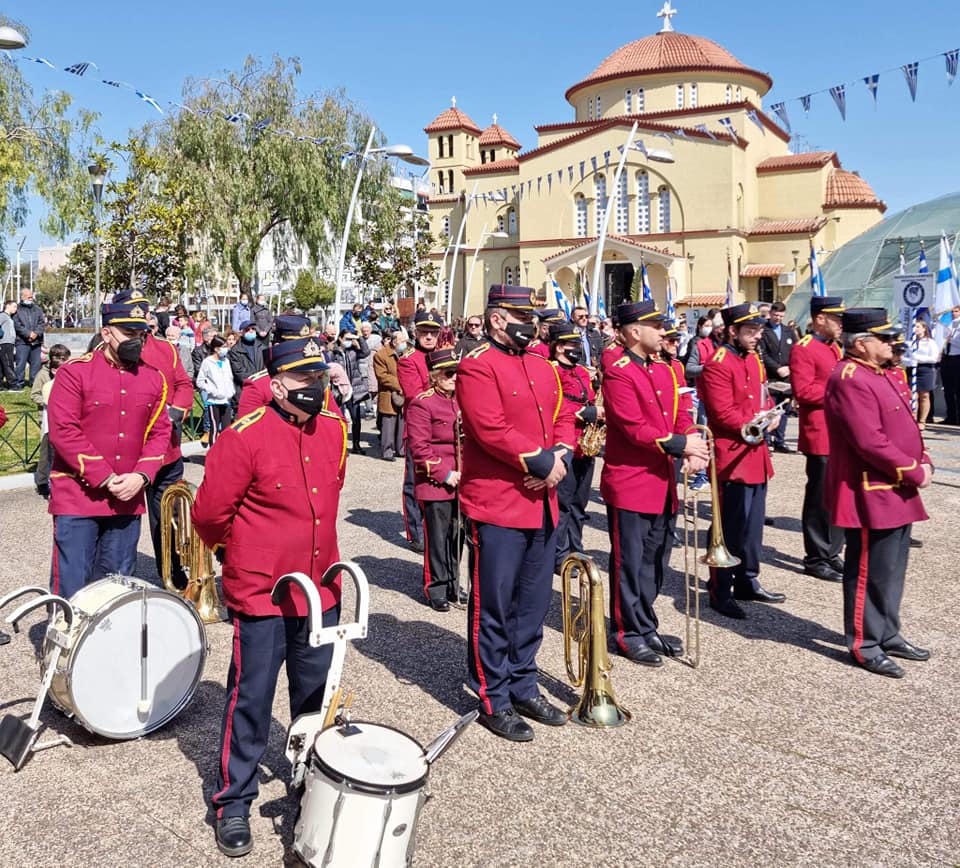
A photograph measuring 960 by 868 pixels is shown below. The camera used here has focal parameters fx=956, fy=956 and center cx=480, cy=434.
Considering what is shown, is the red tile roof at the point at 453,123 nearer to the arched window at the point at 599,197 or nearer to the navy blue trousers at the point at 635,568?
the arched window at the point at 599,197

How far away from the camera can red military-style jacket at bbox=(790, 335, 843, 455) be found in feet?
27.8

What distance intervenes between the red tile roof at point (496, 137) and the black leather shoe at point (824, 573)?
225 ft

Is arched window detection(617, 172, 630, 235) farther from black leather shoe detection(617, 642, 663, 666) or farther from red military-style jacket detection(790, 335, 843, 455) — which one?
black leather shoe detection(617, 642, 663, 666)

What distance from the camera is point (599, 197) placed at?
5988 centimetres

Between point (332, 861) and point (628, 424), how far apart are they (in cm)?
349

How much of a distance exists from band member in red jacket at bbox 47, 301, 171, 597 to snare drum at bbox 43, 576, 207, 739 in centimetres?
83

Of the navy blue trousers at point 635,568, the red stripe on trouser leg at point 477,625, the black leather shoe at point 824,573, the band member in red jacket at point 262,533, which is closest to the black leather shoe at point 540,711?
the red stripe on trouser leg at point 477,625

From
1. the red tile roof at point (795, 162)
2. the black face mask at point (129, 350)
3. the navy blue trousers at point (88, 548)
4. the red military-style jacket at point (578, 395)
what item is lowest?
the navy blue trousers at point (88, 548)

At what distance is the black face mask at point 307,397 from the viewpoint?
13.0 ft

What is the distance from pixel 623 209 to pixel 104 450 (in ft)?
188

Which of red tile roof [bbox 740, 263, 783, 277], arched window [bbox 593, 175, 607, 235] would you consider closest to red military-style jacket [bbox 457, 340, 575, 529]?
red tile roof [bbox 740, 263, 783, 277]

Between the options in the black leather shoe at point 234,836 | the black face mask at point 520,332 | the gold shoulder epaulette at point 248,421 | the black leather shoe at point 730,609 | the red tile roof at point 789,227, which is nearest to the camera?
A: the black leather shoe at point 234,836

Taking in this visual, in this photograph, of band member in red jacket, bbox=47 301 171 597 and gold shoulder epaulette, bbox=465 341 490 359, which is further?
band member in red jacket, bbox=47 301 171 597

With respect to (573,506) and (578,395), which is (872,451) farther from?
(578,395)
